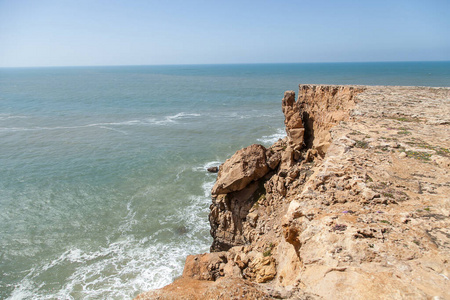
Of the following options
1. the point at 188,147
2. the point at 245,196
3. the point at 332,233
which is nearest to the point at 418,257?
the point at 332,233

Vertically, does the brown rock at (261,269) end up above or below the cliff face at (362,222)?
below

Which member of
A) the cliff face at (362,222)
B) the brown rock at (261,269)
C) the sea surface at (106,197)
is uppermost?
the cliff face at (362,222)

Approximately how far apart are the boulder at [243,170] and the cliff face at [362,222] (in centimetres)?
190

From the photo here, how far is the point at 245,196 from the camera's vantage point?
16.8m

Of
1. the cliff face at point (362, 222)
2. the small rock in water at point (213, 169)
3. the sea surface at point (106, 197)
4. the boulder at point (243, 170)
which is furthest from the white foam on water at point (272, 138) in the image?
the cliff face at point (362, 222)

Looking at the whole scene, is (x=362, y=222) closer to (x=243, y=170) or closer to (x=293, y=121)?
(x=243, y=170)

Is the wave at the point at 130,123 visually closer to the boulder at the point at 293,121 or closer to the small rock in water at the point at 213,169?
the small rock in water at the point at 213,169

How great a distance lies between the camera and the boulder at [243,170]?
16.3 m

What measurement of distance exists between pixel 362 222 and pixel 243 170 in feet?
35.9

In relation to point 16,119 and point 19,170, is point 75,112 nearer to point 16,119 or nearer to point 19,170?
point 16,119

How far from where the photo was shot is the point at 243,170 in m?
16.3

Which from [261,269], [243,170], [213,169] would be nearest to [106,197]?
[213,169]

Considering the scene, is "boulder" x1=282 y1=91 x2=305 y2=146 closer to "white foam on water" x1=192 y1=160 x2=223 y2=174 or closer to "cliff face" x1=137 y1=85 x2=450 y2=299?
"cliff face" x1=137 y1=85 x2=450 y2=299

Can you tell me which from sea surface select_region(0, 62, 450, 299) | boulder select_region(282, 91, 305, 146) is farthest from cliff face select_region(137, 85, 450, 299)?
sea surface select_region(0, 62, 450, 299)
